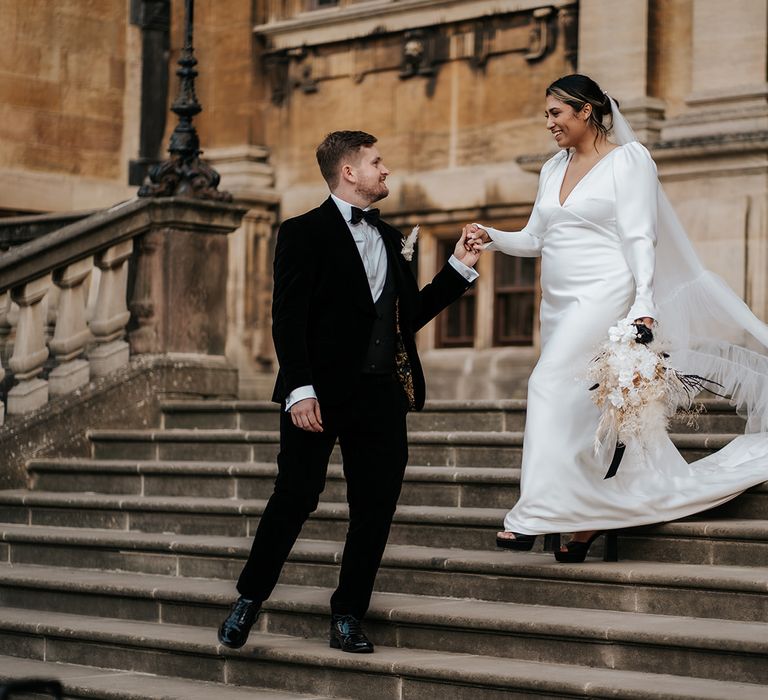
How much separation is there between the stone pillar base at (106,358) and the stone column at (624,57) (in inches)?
154

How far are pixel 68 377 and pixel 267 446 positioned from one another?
1.49 m

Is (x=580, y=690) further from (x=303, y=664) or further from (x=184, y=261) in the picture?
(x=184, y=261)

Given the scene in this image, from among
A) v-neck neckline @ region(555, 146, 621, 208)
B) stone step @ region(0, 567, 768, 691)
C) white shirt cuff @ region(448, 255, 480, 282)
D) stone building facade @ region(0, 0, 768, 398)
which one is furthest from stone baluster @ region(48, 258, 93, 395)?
white shirt cuff @ region(448, 255, 480, 282)

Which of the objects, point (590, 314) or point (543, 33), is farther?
point (543, 33)

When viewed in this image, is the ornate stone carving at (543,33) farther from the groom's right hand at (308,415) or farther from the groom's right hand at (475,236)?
the groom's right hand at (308,415)

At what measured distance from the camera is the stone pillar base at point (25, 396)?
34.4 feet

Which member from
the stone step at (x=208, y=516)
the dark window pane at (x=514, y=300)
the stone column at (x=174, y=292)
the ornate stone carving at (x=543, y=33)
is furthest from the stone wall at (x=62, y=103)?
the stone step at (x=208, y=516)

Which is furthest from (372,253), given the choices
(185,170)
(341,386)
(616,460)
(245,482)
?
(185,170)

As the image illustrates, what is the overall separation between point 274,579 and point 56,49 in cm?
959

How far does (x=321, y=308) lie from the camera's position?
6840 millimetres

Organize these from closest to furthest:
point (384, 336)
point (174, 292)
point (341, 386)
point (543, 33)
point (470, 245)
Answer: point (341, 386) < point (384, 336) < point (470, 245) < point (174, 292) < point (543, 33)

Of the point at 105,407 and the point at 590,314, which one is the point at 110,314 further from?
the point at 590,314

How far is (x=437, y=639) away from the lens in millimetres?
7062

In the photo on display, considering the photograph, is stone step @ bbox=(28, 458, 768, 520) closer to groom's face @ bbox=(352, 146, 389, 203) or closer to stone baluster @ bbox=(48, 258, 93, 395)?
stone baluster @ bbox=(48, 258, 93, 395)
